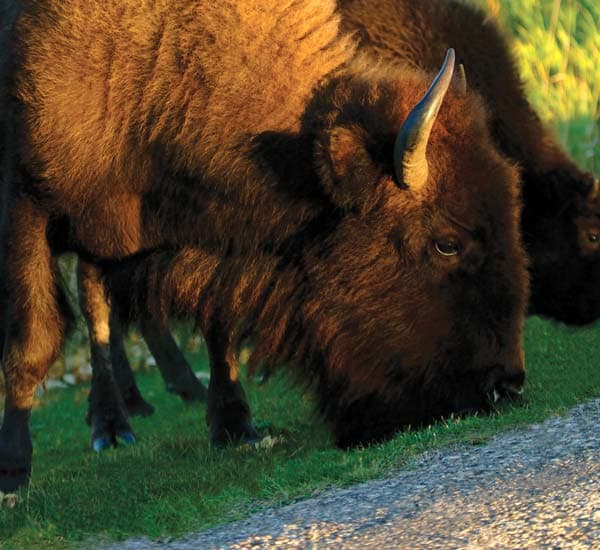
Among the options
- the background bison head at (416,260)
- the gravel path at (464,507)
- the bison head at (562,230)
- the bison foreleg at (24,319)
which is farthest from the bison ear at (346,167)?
the bison head at (562,230)

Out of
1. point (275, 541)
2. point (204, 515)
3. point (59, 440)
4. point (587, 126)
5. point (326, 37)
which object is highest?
point (326, 37)

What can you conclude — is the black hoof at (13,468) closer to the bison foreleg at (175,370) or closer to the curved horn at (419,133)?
the curved horn at (419,133)

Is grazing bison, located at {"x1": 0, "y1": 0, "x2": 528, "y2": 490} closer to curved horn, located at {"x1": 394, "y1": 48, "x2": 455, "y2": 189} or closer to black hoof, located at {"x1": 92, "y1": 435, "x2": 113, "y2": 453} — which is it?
curved horn, located at {"x1": 394, "y1": 48, "x2": 455, "y2": 189}

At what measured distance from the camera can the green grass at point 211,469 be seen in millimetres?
5211

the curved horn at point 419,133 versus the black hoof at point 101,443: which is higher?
the curved horn at point 419,133

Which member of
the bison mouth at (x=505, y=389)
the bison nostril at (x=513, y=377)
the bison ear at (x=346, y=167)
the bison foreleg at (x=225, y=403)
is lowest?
the bison foreleg at (x=225, y=403)

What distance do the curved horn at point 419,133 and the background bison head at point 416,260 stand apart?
0.5 inches

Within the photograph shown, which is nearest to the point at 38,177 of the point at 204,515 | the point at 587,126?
the point at 204,515

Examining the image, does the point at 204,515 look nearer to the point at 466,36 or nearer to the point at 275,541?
the point at 275,541

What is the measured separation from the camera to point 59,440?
29.2 ft

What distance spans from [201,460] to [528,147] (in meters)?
2.88

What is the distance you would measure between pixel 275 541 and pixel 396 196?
1939mm

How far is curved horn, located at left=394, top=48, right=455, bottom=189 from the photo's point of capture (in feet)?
18.1

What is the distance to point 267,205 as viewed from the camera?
6.03m
